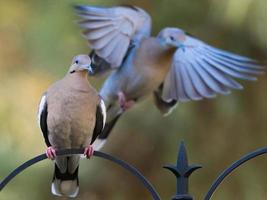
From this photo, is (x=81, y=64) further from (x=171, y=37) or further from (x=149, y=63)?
(x=149, y=63)

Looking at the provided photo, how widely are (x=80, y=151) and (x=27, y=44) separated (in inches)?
54.2

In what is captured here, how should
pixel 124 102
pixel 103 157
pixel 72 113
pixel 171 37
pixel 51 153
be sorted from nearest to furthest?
pixel 103 157 → pixel 51 153 → pixel 72 113 → pixel 171 37 → pixel 124 102

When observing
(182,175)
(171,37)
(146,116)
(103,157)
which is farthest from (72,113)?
(146,116)

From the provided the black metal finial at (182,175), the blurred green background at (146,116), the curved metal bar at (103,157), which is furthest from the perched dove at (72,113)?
the blurred green background at (146,116)

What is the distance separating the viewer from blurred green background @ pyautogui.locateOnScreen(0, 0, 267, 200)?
2.59 m

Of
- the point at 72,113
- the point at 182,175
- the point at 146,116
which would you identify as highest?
the point at 146,116

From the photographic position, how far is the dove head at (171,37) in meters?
2.55

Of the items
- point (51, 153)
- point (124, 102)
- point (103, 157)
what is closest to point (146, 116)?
point (124, 102)

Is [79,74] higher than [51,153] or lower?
higher

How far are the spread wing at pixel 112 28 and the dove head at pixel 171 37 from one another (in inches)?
3.4

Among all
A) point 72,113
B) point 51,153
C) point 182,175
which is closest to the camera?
point 182,175

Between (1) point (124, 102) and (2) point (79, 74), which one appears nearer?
(2) point (79, 74)

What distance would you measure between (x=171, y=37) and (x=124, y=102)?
281mm

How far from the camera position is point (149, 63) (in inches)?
108
